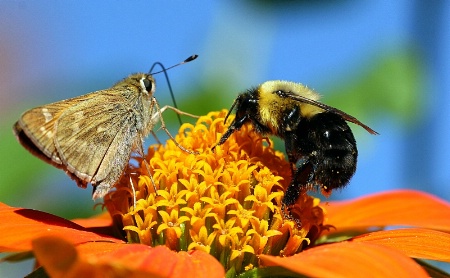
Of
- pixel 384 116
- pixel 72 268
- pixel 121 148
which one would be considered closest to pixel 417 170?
pixel 384 116

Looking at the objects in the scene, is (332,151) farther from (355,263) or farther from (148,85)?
(148,85)

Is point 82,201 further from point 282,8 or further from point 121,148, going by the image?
point 282,8

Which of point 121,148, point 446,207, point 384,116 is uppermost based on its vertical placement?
point 384,116

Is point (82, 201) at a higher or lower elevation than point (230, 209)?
lower

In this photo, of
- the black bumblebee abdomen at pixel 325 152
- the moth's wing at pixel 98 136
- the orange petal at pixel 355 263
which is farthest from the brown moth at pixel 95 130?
the orange petal at pixel 355 263

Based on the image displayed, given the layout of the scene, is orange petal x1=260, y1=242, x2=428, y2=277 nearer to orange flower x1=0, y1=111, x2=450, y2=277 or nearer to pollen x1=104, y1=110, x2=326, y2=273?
orange flower x1=0, y1=111, x2=450, y2=277

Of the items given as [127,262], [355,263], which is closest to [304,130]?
[355,263]

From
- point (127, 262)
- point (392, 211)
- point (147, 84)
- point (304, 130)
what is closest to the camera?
point (127, 262)
